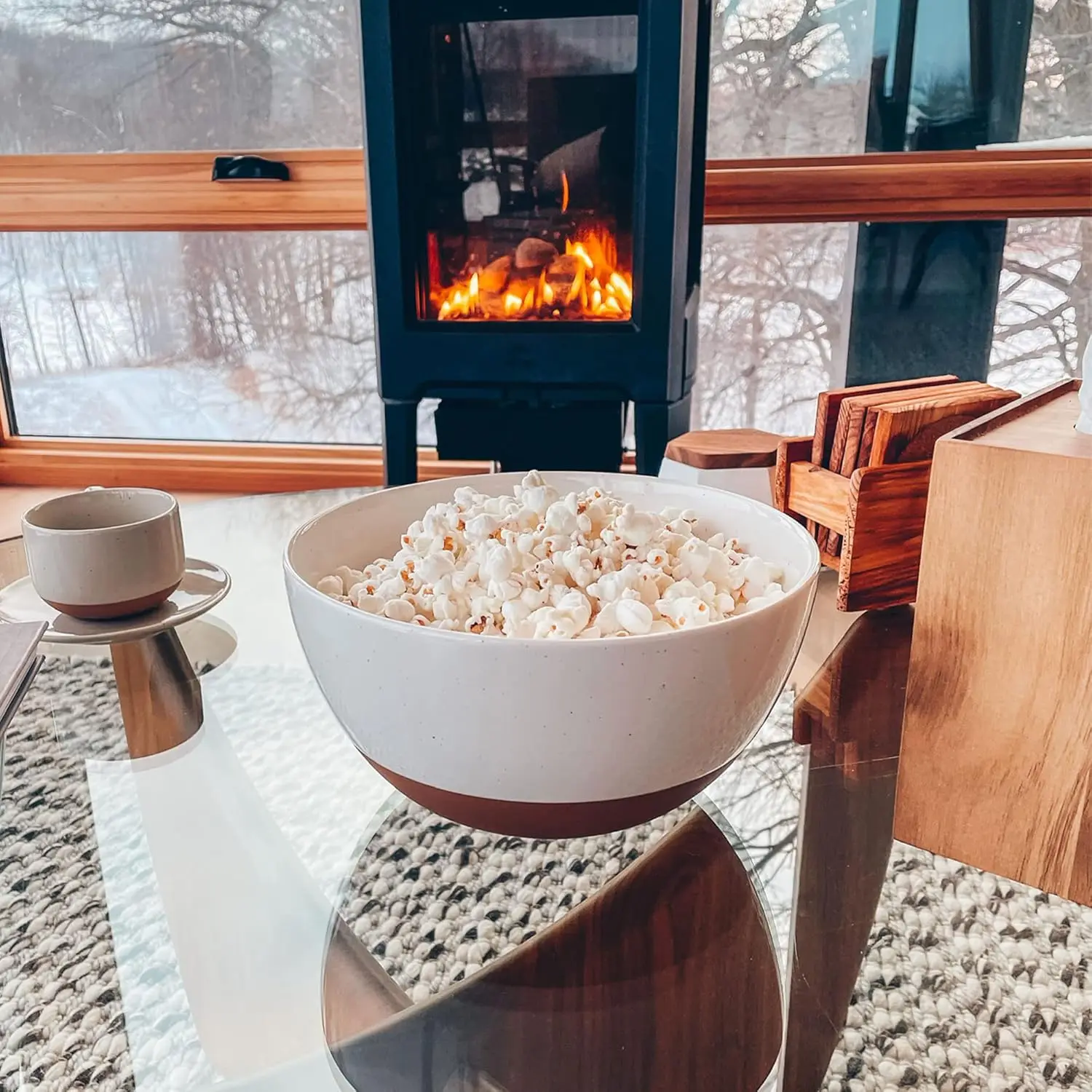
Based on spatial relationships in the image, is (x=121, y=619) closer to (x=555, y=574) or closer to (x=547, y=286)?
(x=555, y=574)

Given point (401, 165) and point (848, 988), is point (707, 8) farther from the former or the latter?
point (848, 988)

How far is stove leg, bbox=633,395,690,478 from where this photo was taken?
5.32ft

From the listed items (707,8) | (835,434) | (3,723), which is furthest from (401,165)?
(3,723)

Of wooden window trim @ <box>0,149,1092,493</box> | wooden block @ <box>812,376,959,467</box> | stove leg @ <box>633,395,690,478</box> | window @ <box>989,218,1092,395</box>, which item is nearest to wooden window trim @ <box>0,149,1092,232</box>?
wooden window trim @ <box>0,149,1092,493</box>

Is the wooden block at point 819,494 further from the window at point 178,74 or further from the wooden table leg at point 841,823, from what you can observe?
the window at point 178,74

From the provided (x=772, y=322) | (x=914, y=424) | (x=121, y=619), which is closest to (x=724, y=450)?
(x=914, y=424)

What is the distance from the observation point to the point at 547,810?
0.48m

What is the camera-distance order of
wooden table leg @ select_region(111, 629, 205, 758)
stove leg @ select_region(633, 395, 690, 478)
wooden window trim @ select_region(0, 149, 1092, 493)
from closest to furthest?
wooden table leg @ select_region(111, 629, 205, 758)
stove leg @ select_region(633, 395, 690, 478)
wooden window trim @ select_region(0, 149, 1092, 493)

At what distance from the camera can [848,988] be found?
0.47 meters

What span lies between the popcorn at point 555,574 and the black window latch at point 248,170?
1.72 meters

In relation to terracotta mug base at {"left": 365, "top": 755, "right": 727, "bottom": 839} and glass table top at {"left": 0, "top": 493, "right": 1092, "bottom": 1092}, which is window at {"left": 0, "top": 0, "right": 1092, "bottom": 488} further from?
terracotta mug base at {"left": 365, "top": 755, "right": 727, "bottom": 839}

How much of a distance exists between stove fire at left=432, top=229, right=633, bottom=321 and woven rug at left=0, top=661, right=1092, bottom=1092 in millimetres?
1178

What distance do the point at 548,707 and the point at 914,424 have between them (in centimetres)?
45

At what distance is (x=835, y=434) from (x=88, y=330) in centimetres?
229
